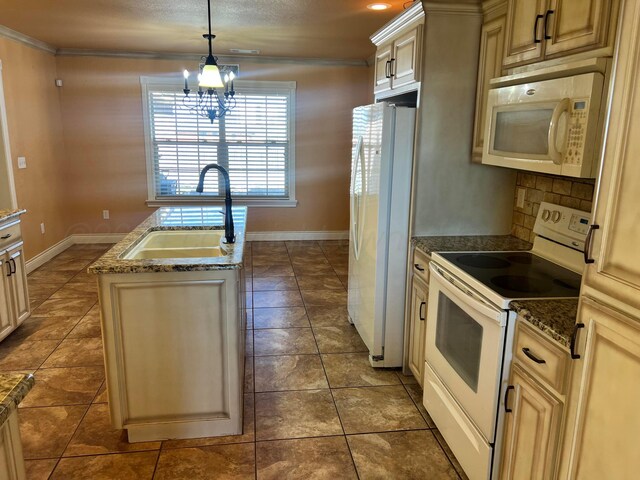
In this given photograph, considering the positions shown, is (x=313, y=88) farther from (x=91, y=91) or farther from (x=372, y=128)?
(x=372, y=128)

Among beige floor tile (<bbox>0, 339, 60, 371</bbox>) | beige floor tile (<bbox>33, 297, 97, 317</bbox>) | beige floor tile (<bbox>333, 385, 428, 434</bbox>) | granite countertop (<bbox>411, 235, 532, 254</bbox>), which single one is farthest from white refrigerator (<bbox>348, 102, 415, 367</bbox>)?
beige floor tile (<bbox>33, 297, 97, 317</bbox>)

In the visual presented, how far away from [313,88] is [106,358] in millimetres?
4818

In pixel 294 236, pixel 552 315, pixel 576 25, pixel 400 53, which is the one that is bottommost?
pixel 294 236

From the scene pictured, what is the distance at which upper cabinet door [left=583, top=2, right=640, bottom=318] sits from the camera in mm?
1142

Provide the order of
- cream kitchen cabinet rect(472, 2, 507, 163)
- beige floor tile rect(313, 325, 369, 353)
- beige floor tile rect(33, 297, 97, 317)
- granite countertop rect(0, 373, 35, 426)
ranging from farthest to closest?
beige floor tile rect(33, 297, 97, 317) → beige floor tile rect(313, 325, 369, 353) → cream kitchen cabinet rect(472, 2, 507, 163) → granite countertop rect(0, 373, 35, 426)

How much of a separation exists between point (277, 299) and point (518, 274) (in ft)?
8.62

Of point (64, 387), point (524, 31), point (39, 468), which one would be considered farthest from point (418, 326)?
point (64, 387)

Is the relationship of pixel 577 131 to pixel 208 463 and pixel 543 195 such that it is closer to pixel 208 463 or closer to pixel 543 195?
pixel 543 195

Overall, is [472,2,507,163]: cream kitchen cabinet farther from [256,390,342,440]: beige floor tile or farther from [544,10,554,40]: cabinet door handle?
[256,390,342,440]: beige floor tile

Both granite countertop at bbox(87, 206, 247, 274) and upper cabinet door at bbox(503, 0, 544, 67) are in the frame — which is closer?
upper cabinet door at bbox(503, 0, 544, 67)

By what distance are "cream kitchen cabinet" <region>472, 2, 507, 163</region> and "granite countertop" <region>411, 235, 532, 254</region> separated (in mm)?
454

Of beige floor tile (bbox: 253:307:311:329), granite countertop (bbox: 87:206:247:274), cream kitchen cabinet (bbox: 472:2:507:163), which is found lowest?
beige floor tile (bbox: 253:307:311:329)

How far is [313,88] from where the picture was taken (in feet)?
20.5

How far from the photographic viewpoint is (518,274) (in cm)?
215
